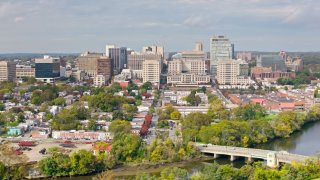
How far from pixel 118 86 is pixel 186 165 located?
88.9ft

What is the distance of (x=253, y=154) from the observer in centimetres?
2058

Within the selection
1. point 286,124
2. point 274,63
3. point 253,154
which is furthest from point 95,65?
point 253,154

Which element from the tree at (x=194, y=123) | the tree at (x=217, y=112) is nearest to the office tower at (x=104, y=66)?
the tree at (x=217, y=112)

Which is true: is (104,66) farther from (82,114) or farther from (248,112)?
(248,112)

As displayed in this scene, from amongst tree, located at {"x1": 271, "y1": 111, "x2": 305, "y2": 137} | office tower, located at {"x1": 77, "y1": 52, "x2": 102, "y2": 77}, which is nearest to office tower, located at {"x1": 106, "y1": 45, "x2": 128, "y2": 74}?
office tower, located at {"x1": 77, "y1": 52, "x2": 102, "y2": 77}

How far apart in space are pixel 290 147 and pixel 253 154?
421 cm

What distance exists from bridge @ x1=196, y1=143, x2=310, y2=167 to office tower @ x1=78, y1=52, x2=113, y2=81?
33.0 m

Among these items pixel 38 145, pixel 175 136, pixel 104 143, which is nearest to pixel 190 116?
pixel 175 136

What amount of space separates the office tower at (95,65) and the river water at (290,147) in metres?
28.1

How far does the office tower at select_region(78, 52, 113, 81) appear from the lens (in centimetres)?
5497

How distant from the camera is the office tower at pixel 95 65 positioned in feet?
180

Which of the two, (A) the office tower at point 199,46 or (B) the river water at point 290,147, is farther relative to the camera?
(A) the office tower at point 199,46

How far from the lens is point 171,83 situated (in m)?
52.4

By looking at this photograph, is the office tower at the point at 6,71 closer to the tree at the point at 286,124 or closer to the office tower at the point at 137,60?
the office tower at the point at 137,60
